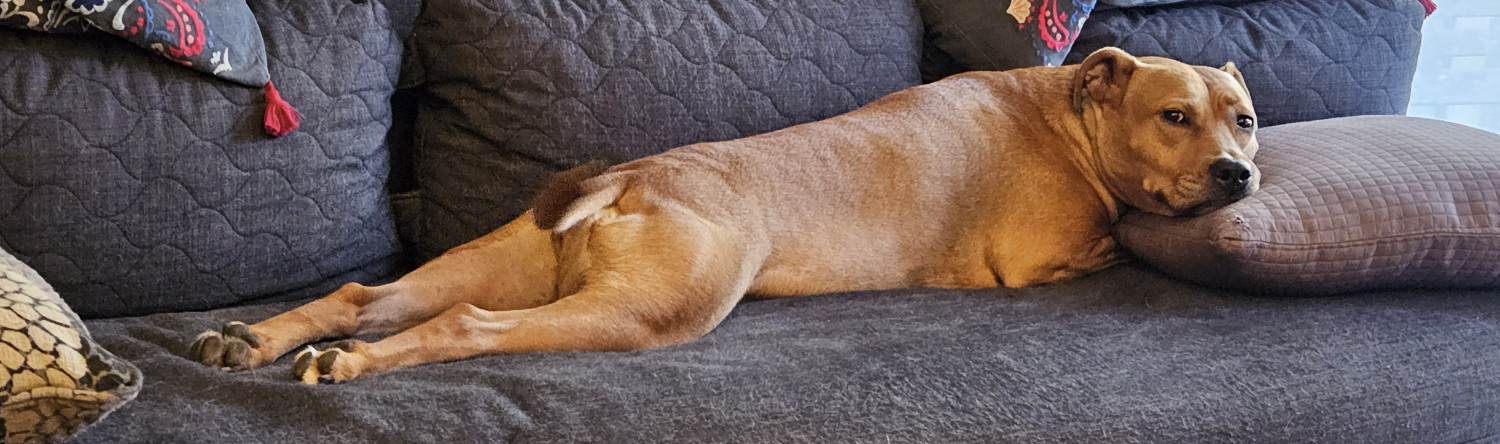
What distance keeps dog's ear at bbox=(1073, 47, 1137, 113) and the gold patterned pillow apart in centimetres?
153

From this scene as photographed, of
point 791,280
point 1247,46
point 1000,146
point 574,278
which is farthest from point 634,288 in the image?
point 1247,46

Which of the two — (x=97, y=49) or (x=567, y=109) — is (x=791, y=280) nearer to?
(x=567, y=109)

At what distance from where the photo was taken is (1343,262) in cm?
168

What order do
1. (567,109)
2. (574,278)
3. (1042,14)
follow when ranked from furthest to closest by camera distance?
1. (1042,14)
2. (567,109)
3. (574,278)

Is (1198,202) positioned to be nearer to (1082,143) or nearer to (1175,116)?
(1175,116)

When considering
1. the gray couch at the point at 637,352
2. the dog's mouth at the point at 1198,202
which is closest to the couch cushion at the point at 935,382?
the gray couch at the point at 637,352

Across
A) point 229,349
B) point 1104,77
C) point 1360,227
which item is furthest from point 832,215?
point 229,349

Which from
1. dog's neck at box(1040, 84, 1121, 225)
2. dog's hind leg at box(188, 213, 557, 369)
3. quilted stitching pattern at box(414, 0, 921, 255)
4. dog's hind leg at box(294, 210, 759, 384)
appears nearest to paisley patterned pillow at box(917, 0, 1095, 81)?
dog's neck at box(1040, 84, 1121, 225)

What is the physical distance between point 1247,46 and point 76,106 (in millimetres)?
2118

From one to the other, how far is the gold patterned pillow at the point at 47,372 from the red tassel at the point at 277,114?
0.63m

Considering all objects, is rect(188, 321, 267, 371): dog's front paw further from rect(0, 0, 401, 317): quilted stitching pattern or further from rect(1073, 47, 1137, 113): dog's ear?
rect(1073, 47, 1137, 113): dog's ear

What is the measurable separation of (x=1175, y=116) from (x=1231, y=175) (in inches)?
6.3

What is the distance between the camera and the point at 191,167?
67.5 inches

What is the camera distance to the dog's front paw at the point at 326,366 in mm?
1369
